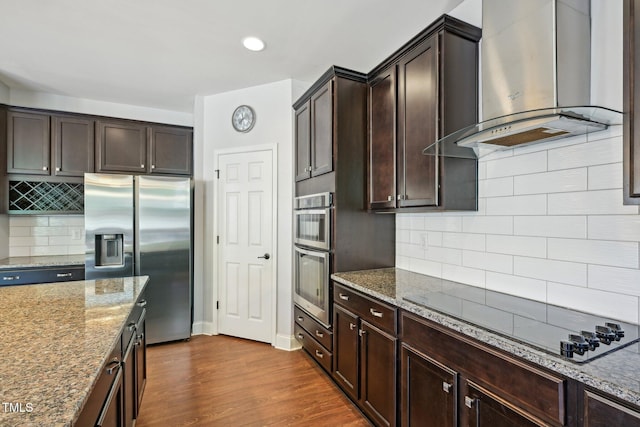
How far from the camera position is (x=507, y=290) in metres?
1.81

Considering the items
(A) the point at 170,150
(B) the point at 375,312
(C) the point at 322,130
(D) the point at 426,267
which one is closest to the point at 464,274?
(D) the point at 426,267

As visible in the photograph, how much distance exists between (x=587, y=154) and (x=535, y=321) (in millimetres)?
818

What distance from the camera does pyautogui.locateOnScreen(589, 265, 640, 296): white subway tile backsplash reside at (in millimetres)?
1305

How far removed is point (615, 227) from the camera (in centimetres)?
136

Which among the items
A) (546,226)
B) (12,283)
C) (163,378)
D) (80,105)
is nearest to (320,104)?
(546,226)

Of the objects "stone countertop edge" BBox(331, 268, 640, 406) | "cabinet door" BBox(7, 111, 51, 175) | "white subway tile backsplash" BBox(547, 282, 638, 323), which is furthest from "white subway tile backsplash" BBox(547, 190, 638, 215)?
"cabinet door" BBox(7, 111, 51, 175)

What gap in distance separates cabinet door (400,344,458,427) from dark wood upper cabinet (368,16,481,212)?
0.89 metres

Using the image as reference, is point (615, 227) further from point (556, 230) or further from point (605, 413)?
point (605, 413)

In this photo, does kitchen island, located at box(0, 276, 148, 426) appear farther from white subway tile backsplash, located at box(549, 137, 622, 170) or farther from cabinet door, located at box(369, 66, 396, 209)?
white subway tile backsplash, located at box(549, 137, 622, 170)

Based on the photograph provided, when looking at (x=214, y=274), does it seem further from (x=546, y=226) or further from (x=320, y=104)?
(x=546, y=226)

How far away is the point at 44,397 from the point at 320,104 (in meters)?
2.46

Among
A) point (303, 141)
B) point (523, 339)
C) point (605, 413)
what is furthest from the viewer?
point (303, 141)

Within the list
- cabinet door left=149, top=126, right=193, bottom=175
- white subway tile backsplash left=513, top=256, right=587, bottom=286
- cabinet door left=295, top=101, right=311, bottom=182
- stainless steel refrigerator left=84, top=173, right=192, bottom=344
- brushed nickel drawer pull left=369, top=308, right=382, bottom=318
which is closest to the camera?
white subway tile backsplash left=513, top=256, right=587, bottom=286

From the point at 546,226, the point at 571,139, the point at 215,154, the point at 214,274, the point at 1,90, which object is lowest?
the point at 214,274
